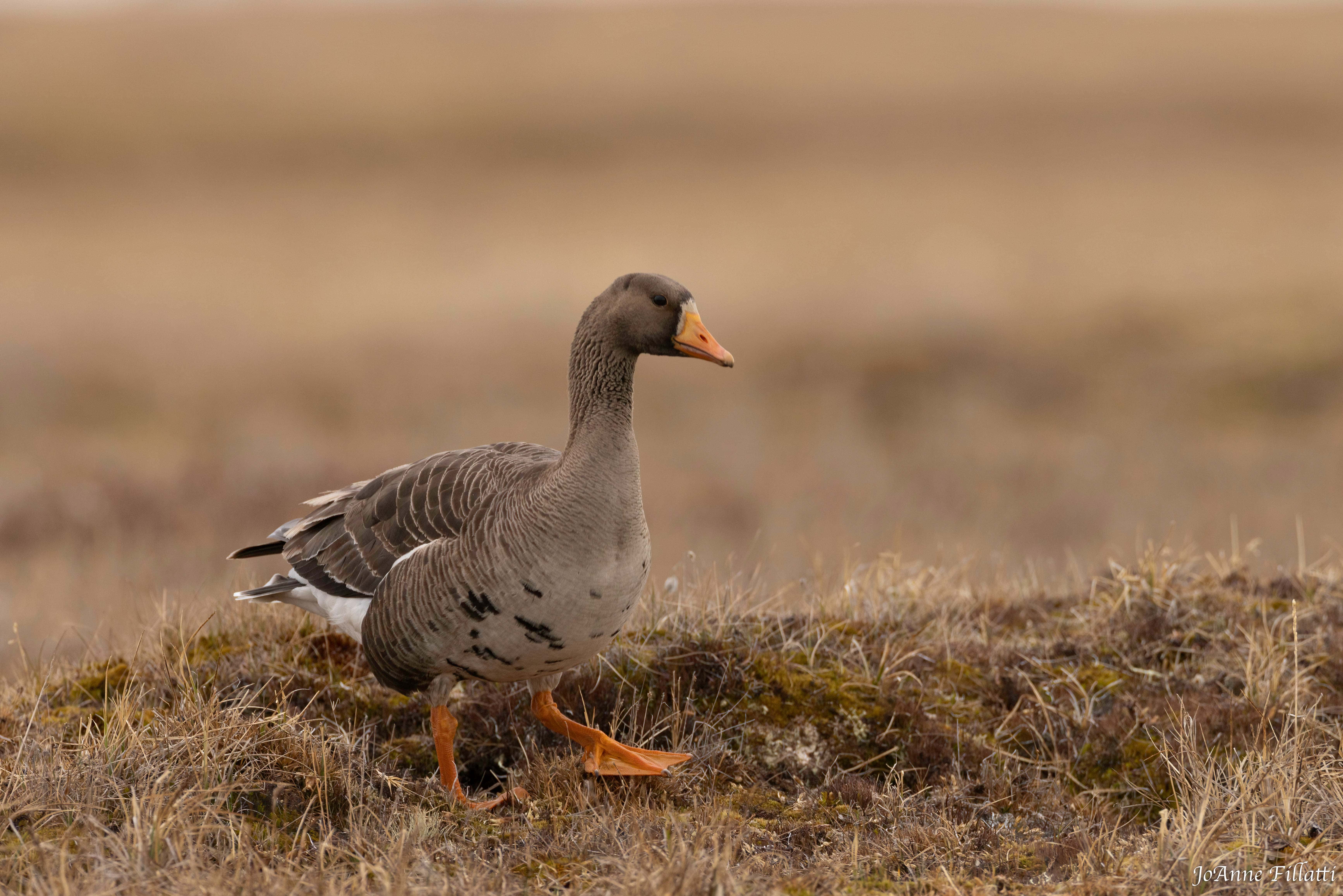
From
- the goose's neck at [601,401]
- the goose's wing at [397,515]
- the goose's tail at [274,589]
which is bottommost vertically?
the goose's tail at [274,589]

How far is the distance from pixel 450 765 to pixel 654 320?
82.0 inches

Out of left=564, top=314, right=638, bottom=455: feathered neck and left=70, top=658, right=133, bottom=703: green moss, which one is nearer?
left=564, top=314, right=638, bottom=455: feathered neck

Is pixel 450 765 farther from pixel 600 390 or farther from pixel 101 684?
pixel 101 684

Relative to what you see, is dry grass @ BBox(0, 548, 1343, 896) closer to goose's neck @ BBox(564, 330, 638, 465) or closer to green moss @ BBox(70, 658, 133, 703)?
green moss @ BBox(70, 658, 133, 703)

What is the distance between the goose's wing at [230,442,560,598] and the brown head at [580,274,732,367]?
2.44 ft

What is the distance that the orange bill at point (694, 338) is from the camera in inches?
178

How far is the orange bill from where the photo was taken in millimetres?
4523

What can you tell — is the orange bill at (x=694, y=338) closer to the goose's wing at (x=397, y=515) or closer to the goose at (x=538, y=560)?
the goose at (x=538, y=560)

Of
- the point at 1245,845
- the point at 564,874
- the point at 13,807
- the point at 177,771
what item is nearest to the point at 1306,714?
the point at 1245,845

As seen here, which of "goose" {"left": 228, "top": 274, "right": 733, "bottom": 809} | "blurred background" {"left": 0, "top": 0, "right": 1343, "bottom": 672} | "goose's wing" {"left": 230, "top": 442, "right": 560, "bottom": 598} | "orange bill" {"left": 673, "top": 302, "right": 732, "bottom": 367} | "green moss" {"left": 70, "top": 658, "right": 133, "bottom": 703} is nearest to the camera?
"goose" {"left": 228, "top": 274, "right": 733, "bottom": 809}

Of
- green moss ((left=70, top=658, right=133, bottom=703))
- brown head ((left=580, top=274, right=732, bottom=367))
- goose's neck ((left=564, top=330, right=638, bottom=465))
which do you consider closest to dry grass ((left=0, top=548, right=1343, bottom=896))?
green moss ((left=70, top=658, right=133, bottom=703))

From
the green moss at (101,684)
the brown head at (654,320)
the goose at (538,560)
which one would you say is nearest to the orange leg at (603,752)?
the goose at (538,560)

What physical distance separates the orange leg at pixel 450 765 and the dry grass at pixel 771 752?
116 mm

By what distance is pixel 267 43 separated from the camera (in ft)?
152
